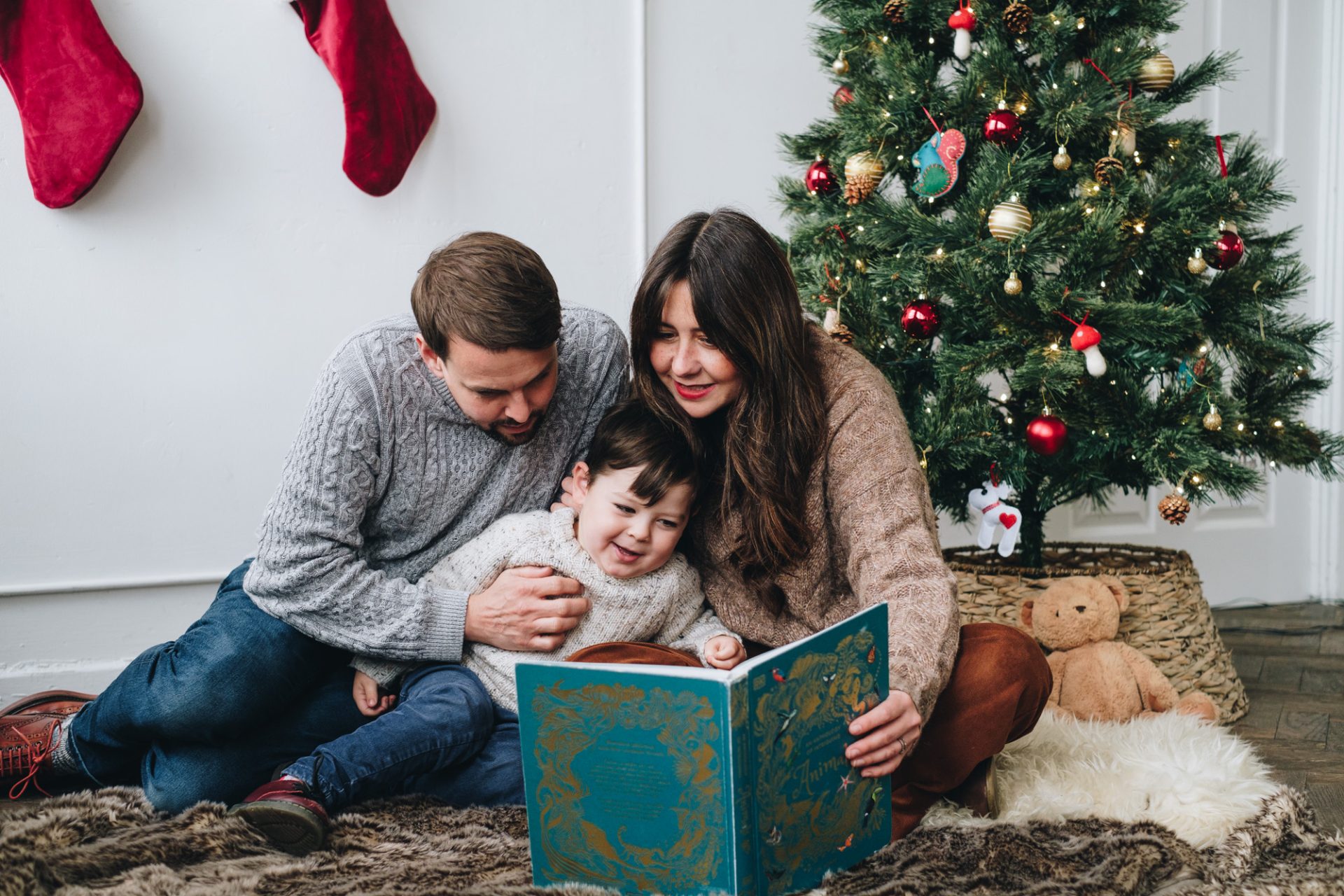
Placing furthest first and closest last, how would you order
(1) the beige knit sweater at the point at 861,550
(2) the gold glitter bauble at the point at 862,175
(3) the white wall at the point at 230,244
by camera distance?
(3) the white wall at the point at 230,244 → (2) the gold glitter bauble at the point at 862,175 → (1) the beige knit sweater at the point at 861,550

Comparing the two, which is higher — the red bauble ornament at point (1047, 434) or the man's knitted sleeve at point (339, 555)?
the red bauble ornament at point (1047, 434)

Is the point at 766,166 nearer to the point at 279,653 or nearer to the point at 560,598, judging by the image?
the point at 560,598

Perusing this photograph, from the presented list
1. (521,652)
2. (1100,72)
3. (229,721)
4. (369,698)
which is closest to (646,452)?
(521,652)

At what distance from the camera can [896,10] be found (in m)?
1.86

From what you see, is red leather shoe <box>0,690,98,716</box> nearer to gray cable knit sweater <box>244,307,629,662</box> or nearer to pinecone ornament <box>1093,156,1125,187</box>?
gray cable knit sweater <box>244,307,629,662</box>

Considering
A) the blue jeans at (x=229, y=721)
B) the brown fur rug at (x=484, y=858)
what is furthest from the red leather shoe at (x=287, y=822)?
the blue jeans at (x=229, y=721)

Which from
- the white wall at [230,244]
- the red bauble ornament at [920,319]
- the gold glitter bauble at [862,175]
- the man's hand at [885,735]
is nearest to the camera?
the man's hand at [885,735]

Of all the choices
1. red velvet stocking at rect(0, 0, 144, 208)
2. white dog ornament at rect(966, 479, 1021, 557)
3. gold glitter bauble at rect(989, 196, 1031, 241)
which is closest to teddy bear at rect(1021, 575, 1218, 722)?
white dog ornament at rect(966, 479, 1021, 557)

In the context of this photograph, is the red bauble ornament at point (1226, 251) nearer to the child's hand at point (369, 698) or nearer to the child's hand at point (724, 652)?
the child's hand at point (724, 652)

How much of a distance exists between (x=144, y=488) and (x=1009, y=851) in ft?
5.77

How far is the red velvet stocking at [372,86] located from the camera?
2092 millimetres

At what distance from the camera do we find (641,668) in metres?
0.99

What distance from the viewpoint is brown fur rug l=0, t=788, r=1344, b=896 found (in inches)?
45.2

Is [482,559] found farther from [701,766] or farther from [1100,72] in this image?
[1100,72]
